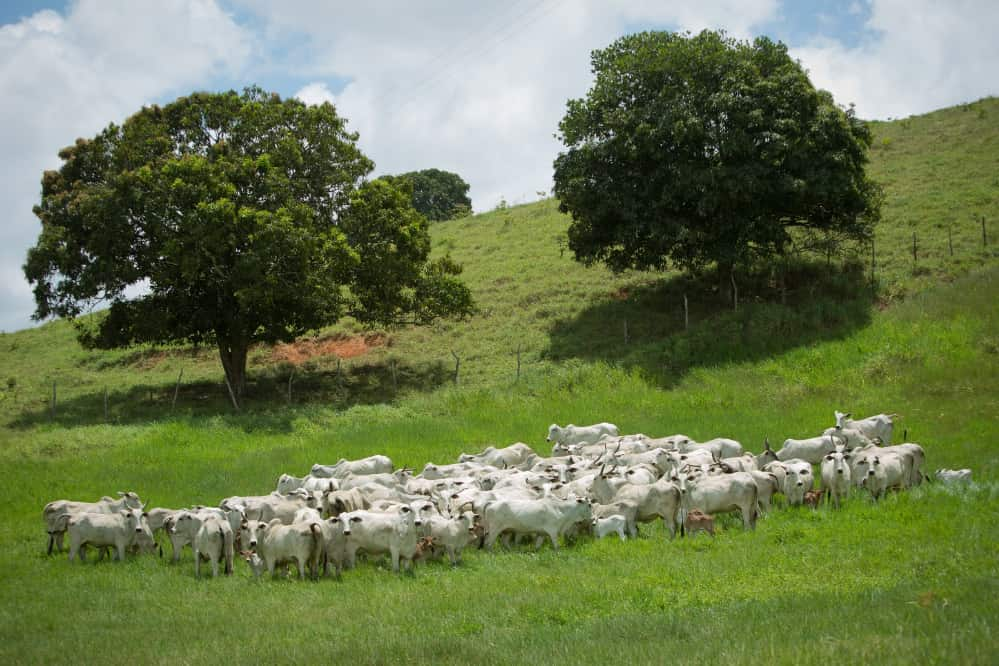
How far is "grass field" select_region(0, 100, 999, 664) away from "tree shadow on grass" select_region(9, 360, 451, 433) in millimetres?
192

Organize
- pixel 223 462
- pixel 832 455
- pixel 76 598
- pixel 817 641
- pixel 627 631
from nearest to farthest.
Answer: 1. pixel 817 641
2. pixel 627 631
3. pixel 76 598
4. pixel 832 455
5. pixel 223 462

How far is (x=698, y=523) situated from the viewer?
51.9 feet

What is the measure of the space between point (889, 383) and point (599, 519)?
1468 centimetres

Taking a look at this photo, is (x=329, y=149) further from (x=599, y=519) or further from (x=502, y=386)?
(x=599, y=519)

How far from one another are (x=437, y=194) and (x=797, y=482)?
78.8 meters

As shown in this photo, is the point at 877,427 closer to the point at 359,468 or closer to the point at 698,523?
the point at 698,523

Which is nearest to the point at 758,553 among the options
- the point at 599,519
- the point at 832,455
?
the point at 599,519

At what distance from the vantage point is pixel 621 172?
35031mm

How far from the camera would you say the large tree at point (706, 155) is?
32.7 m

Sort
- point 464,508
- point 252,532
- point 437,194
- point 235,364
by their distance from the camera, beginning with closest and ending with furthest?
point 252,532, point 464,508, point 235,364, point 437,194

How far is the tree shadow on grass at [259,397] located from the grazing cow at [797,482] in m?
17.6

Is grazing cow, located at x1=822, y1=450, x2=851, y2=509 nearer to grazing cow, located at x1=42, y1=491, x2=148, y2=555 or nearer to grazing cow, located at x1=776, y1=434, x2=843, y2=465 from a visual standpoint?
grazing cow, located at x1=776, y1=434, x2=843, y2=465

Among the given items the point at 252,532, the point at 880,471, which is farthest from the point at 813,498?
the point at 252,532

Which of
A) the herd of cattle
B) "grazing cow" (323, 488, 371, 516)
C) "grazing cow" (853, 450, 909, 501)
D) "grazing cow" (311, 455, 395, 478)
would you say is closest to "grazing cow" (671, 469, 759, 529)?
the herd of cattle
